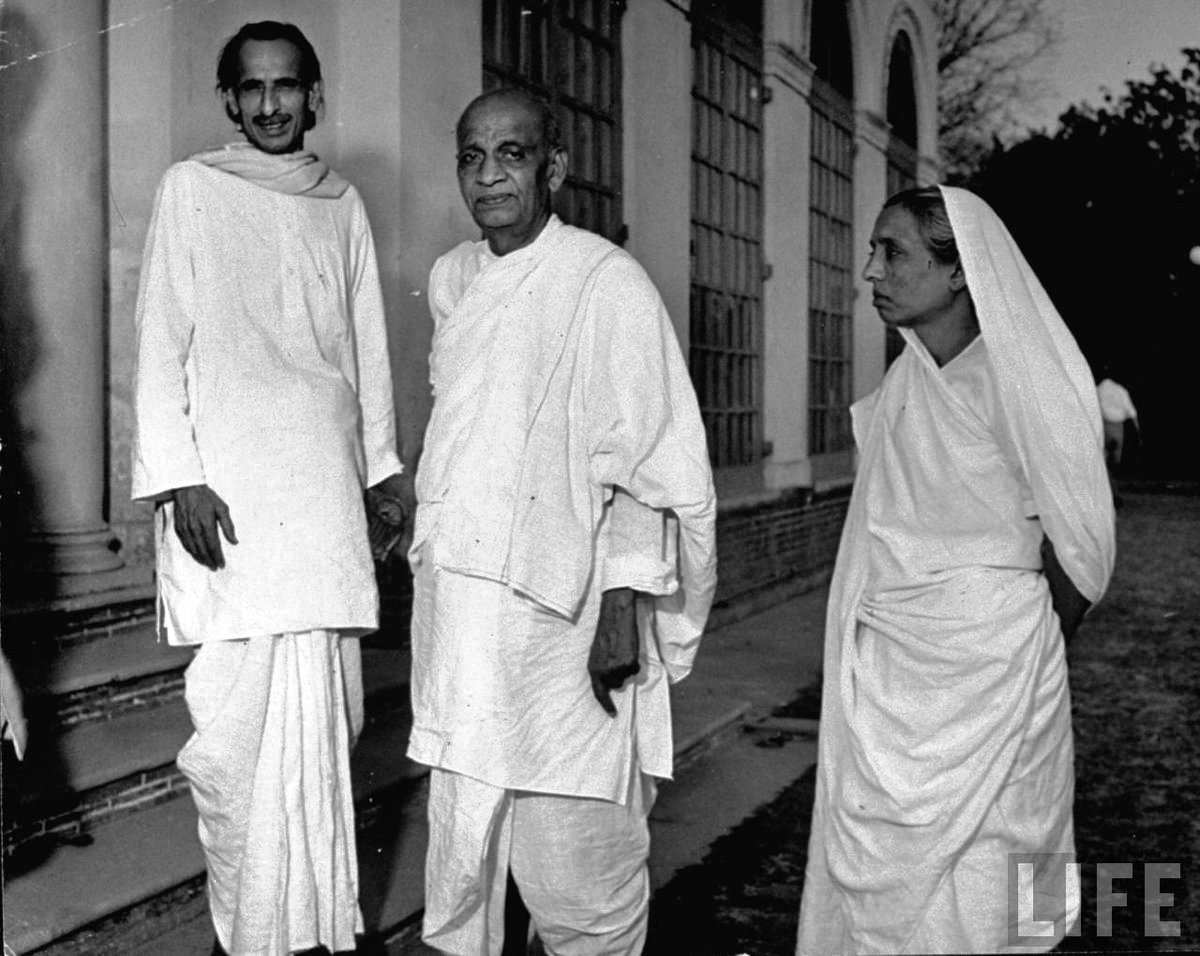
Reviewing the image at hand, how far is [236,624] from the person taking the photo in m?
2.92

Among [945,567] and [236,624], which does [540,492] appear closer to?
[236,624]

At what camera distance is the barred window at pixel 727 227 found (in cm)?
924

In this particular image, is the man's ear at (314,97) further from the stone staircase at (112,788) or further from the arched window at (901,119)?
the arched window at (901,119)

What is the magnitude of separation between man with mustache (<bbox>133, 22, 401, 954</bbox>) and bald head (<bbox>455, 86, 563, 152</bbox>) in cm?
42

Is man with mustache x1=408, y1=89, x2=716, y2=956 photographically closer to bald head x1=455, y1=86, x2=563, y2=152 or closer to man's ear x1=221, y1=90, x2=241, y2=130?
bald head x1=455, y1=86, x2=563, y2=152

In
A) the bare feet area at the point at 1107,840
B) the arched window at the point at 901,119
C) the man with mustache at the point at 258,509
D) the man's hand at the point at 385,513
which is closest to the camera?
the man with mustache at the point at 258,509

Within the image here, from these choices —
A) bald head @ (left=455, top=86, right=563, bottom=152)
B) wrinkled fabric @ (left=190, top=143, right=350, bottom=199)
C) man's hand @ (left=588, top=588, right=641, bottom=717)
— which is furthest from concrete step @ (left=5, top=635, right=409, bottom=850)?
bald head @ (left=455, top=86, right=563, bottom=152)

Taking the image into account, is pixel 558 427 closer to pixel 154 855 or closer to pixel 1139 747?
pixel 154 855

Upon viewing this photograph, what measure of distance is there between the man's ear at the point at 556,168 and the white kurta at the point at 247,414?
0.56m

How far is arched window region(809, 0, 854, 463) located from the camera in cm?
1198

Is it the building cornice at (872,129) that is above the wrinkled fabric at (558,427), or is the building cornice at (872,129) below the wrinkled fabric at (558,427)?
above

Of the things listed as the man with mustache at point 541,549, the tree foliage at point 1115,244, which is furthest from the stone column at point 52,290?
the tree foliage at point 1115,244

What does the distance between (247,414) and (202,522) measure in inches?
10.1

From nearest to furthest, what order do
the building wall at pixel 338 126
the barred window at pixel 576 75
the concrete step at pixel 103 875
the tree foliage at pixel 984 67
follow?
1. the concrete step at pixel 103 875
2. the building wall at pixel 338 126
3. the barred window at pixel 576 75
4. the tree foliage at pixel 984 67
